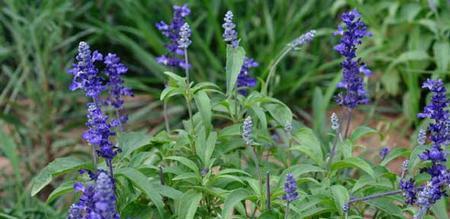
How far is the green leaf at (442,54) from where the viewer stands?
5027 millimetres

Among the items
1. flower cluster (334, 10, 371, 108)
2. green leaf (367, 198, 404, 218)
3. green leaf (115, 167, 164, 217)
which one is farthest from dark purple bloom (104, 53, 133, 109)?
green leaf (367, 198, 404, 218)

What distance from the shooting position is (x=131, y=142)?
3.22 m

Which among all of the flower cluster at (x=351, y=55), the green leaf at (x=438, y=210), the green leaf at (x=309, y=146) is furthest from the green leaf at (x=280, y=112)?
the green leaf at (x=438, y=210)

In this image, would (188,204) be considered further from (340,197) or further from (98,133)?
(340,197)

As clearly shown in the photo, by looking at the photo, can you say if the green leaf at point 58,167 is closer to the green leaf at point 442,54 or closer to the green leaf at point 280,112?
the green leaf at point 280,112

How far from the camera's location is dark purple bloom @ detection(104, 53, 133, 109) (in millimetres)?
3304

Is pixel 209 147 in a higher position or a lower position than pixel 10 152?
lower

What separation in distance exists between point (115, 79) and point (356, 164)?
103 cm

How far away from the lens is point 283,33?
618cm

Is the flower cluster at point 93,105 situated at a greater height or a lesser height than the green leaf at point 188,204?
greater

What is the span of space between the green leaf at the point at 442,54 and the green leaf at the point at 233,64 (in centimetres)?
209

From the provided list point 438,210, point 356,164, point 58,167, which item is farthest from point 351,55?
point 58,167

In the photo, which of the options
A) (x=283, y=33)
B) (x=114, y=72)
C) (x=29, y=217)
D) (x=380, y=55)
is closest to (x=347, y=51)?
(x=114, y=72)

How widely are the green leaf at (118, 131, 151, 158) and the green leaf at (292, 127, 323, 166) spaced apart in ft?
2.05
